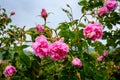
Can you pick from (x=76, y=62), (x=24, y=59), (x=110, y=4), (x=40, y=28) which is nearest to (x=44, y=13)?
(x=40, y=28)

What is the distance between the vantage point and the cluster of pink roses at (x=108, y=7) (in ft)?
14.1

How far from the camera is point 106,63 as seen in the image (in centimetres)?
521

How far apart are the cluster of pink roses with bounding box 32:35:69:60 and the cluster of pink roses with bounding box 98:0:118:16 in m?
1.53

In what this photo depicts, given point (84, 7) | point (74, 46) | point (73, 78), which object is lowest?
point (73, 78)

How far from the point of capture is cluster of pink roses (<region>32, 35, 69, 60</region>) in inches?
111

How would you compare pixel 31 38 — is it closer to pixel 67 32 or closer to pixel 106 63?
pixel 67 32

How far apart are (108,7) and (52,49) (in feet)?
5.61

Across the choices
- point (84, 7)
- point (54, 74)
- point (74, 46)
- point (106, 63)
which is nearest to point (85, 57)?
point (74, 46)

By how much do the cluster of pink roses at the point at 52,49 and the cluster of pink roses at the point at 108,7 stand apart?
60.4 inches

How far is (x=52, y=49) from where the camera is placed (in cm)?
284

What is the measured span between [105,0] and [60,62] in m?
1.56

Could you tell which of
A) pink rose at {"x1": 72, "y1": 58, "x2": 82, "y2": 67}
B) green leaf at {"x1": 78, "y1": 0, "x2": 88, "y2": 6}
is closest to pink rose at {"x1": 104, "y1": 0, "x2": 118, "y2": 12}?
green leaf at {"x1": 78, "y1": 0, "x2": 88, "y2": 6}

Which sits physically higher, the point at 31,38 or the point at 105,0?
the point at 105,0

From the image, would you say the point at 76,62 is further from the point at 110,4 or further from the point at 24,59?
the point at 110,4
